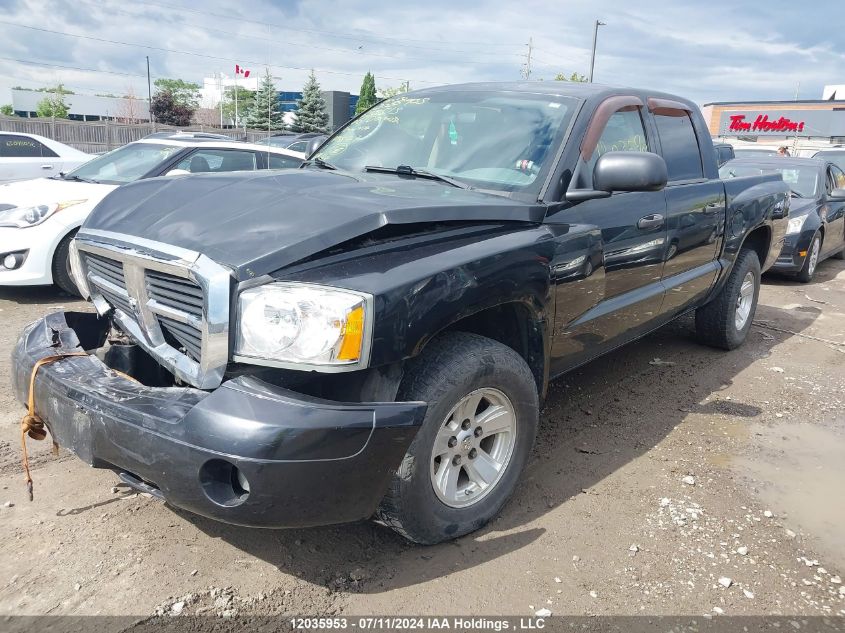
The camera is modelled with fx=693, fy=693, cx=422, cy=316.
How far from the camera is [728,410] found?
14.7ft

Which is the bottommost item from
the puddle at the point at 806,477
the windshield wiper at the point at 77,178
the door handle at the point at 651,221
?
the puddle at the point at 806,477

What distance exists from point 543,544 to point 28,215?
5.37m

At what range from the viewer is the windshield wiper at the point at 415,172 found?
10.9ft

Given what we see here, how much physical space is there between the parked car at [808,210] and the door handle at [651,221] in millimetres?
5000

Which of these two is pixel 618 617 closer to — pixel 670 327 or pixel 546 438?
pixel 546 438

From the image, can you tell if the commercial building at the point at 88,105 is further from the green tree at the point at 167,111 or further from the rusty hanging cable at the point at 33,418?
the rusty hanging cable at the point at 33,418

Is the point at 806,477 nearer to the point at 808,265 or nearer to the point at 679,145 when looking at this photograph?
the point at 679,145

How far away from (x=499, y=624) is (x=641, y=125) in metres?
2.94

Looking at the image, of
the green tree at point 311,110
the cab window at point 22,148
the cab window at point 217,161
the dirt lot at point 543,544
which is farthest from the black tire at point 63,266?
the green tree at point 311,110

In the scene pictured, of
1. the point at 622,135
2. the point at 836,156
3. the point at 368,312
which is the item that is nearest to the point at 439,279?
the point at 368,312

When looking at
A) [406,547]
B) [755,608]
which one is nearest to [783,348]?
[755,608]

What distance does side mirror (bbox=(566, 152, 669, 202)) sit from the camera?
3086mm

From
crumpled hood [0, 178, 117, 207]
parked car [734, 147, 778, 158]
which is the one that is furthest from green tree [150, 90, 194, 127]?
crumpled hood [0, 178, 117, 207]

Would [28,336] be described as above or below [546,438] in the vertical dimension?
above
